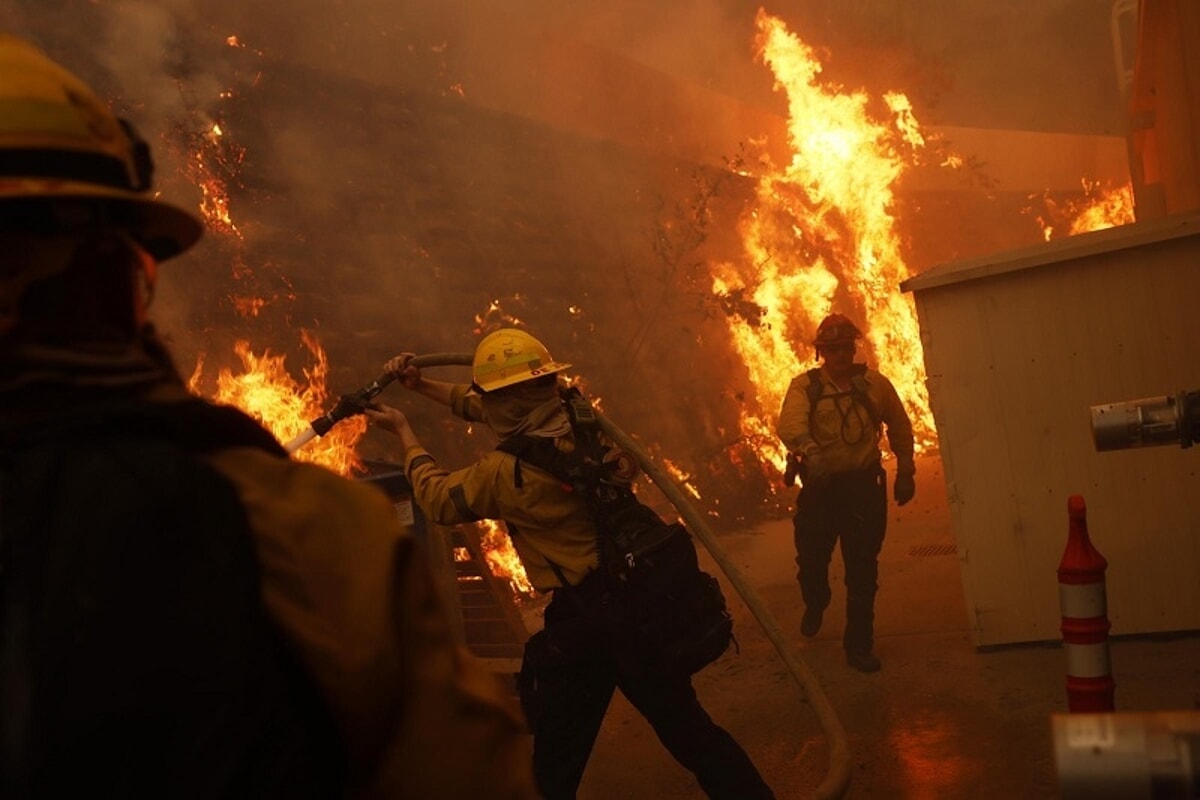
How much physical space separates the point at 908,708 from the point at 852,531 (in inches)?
46.7

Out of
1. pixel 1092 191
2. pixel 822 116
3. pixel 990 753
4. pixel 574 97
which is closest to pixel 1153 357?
pixel 990 753

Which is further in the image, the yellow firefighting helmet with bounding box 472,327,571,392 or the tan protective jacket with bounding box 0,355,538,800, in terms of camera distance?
the yellow firefighting helmet with bounding box 472,327,571,392

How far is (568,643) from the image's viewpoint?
3775mm

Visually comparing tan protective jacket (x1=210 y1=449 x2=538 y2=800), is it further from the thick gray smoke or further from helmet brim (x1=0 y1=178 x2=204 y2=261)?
the thick gray smoke

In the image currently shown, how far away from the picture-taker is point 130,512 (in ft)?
3.85

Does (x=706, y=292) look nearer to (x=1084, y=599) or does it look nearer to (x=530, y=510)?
(x=530, y=510)

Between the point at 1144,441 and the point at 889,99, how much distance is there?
1913 cm

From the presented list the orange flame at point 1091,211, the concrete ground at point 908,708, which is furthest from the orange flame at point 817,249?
the concrete ground at point 908,708

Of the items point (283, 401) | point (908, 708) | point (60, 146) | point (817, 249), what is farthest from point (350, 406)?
point (817, 249)

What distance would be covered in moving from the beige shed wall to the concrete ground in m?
0.25

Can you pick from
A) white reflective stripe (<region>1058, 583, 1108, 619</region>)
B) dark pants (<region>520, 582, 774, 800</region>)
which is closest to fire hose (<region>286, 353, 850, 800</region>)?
dark pants (<region>520, 582, 774, 800</region>)

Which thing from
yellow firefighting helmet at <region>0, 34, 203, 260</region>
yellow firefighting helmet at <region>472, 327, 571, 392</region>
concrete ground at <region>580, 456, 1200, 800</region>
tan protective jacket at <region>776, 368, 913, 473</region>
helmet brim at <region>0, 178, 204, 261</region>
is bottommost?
concrete ground at <region>580, 456, 1200, 800</region>

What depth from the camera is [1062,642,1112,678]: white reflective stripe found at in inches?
136

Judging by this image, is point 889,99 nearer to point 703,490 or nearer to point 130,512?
point 703,490
